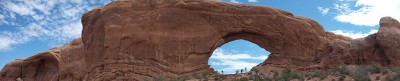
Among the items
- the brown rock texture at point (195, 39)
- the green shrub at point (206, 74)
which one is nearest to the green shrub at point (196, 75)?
the green shrub at point (206, 74)

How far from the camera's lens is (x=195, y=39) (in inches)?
1085

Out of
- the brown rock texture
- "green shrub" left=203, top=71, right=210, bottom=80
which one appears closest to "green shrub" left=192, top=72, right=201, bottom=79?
"green shrub" left=203, top=71, right=210, bottom=80

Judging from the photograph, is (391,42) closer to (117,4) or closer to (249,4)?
(249,4)

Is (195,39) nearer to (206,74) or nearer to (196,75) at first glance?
(206,74)

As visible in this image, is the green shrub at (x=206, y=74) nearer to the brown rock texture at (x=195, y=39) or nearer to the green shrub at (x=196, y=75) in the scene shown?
the green shrub at (x=196, y=75)

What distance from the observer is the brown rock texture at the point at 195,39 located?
2722 centimetres

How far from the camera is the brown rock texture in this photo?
2722 cm

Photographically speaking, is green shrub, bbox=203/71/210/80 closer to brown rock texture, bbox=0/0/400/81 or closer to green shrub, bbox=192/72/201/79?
green shrub, bbox=192/72/201/79

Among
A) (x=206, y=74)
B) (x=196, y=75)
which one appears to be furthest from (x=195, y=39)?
(x=196, y=75)

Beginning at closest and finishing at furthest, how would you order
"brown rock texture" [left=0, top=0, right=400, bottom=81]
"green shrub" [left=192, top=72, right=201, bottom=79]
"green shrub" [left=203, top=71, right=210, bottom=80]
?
"green shrub" [left=203, top=71, right=210, bottom=80] → "green shrub" [left=192, top=72, right=201, bottom=79] → "brown rock texture" [left=0, top=0, right=400, bottom=81]

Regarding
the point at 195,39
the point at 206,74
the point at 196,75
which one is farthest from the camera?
the point at 195,39

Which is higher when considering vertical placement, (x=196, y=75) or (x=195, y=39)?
(x=195, y=39)

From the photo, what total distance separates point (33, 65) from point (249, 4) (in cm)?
1917

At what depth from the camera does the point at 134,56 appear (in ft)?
89.6
